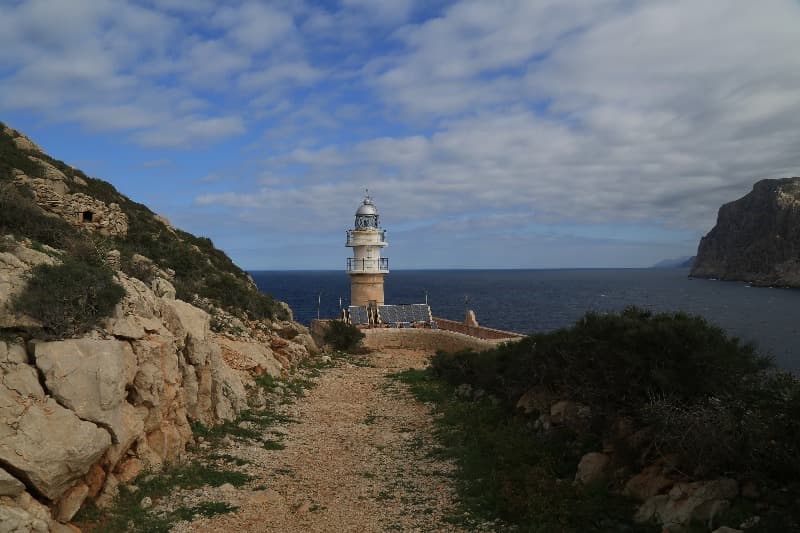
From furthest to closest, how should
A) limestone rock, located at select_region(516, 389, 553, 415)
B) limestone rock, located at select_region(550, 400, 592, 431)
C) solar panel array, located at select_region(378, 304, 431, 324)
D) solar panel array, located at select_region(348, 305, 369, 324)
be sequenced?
1. solar panel array, located at select_region(378, 304, 431, 324)
2. solar panel array, located at select_region(348, 305, 369, 324)
3. limestone rock, located at select_region(516, 389, 553, 415)
4. limestone rock, located at select_region(550, 400, 592, 431)

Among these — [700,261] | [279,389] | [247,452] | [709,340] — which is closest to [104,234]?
[279,389]

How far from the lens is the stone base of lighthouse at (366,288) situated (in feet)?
95.3

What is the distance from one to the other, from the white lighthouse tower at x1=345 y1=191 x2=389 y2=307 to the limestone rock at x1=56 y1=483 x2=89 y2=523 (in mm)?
22247

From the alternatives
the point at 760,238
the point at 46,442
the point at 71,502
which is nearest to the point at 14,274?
the point at 46,442

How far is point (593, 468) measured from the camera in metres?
7.52

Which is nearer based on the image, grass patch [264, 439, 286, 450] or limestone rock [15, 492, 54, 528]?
Answer: limestone rock [15, 492, 54, 528]

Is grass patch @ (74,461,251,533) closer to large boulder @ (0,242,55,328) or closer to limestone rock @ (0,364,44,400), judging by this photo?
limestone rock @ (0,364,44,400)

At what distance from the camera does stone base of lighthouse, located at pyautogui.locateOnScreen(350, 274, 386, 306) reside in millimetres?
29047

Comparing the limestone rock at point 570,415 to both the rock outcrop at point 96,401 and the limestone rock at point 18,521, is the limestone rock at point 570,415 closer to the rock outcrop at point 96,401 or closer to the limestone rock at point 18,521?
the rock outcrop at point 96,401

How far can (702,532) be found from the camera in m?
5.45

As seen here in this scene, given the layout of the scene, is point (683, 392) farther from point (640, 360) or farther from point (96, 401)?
point (96, 401)

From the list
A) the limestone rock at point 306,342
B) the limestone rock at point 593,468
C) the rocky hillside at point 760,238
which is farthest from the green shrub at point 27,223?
the rocky hillside at point 760,238

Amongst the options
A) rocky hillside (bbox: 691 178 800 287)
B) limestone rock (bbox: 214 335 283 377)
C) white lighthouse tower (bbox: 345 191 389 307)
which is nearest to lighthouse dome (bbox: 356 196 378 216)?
white lighthouse tower (bbox: 345 191 389 307)

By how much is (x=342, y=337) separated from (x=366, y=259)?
6106mm
